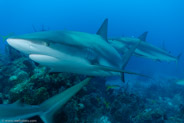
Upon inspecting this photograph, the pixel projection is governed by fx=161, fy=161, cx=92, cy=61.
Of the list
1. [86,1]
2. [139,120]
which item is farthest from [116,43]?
[86,1]

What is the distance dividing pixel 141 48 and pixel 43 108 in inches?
270

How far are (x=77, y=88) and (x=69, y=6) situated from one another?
188989 mm

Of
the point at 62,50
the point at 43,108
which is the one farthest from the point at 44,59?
the point at 43,108

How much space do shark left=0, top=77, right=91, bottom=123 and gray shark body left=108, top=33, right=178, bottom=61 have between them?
5.65 meters

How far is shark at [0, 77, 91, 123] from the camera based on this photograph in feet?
6.48

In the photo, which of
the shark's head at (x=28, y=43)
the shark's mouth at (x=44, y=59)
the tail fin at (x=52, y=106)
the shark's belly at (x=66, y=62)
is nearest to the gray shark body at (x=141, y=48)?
the shark's belly at (x=66, y=62)

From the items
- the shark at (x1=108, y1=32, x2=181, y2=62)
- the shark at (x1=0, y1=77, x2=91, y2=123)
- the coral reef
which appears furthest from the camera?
the shark at (x1=108, y1=32, x2=181, y2=62)

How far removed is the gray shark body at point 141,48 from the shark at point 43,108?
222 inches

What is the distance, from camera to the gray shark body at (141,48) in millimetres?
7609

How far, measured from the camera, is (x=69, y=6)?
7047 inches

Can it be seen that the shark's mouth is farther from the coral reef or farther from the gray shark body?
the gray shark body

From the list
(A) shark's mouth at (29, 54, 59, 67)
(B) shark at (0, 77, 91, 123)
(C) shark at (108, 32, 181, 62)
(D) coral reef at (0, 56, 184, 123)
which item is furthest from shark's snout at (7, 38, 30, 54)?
(C) shark at (108, 32, 181, 62)

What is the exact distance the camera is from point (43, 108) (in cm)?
217

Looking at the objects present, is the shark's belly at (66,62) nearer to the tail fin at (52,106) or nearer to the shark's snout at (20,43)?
the shark's snout at (20,43)
